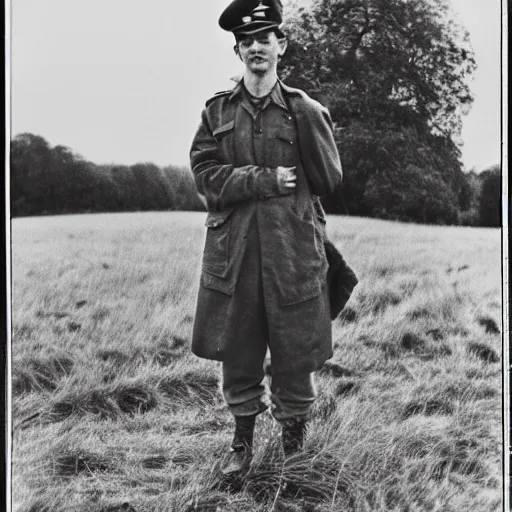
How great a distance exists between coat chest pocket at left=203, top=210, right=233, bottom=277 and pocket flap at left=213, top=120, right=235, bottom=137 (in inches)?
14.1

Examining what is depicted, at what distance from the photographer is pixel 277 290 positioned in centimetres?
336

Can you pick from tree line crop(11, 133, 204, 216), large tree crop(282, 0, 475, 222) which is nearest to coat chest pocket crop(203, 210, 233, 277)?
tree line crop(11, 133, 204, 216)

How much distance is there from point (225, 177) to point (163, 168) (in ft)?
2.01

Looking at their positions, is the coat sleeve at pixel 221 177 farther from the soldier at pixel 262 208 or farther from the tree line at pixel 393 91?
the tree line at pixel 393 91

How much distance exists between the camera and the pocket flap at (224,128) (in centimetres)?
335

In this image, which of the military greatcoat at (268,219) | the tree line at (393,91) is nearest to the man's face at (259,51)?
the military greatcoat at (268,219)

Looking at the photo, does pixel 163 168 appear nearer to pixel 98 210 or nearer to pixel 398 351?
pixel 98 210

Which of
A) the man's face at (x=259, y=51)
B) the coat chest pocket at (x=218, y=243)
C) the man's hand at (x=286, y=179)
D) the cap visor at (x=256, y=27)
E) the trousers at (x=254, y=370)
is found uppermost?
the cap visor at (x=256, y=27)

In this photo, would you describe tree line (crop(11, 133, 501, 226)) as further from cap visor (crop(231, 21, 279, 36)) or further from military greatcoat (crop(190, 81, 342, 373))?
cap visor (crop(231, 21, 279, 36))

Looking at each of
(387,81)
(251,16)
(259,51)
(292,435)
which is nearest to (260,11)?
(251,16)

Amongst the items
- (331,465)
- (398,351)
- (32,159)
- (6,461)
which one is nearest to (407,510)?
(331,465)

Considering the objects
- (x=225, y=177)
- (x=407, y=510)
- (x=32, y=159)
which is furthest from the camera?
(x=32, y=159)

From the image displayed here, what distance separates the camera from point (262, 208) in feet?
10.9

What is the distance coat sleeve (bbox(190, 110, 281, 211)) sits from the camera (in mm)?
3289
